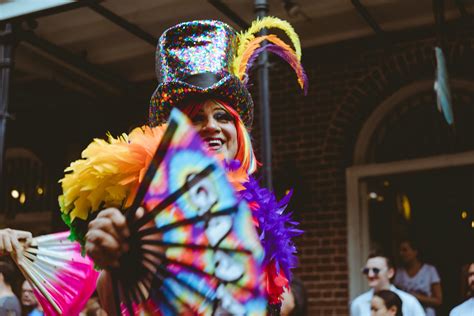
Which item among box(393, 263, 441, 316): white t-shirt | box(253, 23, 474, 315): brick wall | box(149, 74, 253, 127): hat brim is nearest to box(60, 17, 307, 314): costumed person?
box(149, 74, 253, 127): hat brim

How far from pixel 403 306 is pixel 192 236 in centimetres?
459

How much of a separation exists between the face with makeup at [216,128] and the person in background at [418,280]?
15.8 feet

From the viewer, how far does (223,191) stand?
1401 mm

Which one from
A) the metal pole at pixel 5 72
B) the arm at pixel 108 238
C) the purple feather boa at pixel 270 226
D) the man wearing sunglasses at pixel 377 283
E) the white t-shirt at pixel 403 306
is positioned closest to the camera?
the arm at pixel 108 238

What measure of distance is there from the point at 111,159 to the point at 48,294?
0.63 meters

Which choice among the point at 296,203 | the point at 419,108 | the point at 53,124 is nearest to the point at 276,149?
the point at 296,203

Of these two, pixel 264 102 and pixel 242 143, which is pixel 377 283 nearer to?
pixel 264 102

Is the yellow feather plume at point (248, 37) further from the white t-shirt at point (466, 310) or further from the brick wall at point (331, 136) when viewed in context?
the brick wall at point (331, 136)

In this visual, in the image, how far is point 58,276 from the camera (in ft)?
7.18

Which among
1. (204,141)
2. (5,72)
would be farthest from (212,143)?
(5,72)

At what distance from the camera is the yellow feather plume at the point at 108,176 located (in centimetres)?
176

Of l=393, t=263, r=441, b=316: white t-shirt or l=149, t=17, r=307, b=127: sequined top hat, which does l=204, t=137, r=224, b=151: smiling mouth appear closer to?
l=149, t=17, r=307, b=127: sequined top hat

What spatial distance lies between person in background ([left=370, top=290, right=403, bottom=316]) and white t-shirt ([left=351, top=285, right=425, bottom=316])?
14cm

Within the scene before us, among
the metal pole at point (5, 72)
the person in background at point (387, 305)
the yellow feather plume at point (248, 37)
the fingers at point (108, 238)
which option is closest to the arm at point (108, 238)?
the fingers at point (108, 238)
